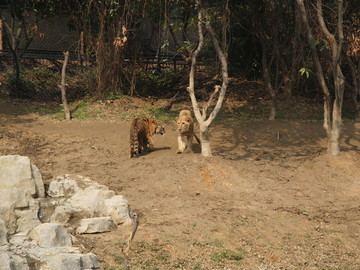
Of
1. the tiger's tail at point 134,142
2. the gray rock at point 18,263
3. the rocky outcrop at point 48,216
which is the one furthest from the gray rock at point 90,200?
the tiger's tail at point 134,142

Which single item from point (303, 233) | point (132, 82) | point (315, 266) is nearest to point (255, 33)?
point (132, 82)

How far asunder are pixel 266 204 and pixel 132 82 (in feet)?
28.3

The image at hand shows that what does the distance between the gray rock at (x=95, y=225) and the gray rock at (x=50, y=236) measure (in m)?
0.73

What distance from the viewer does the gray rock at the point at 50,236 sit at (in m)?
7.95

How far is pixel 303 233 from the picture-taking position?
9617 millimetres

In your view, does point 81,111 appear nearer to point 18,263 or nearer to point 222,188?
point 222,188

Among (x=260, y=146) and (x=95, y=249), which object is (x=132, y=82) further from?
(x=95, y=249)

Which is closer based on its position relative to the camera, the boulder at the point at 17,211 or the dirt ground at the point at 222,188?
the dirt ground at the point at 222,188

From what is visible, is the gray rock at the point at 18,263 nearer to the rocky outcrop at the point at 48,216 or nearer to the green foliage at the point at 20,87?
the rocky outcrop at the point at 48,216

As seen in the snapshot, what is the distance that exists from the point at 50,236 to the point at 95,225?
107cm

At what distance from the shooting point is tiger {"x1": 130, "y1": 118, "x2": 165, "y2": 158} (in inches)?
509

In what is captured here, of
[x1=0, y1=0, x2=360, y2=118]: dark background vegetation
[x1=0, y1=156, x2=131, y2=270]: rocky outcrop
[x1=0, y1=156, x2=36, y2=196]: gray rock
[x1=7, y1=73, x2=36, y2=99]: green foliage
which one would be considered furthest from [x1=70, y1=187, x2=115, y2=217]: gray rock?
[x1=7, y1=73, x2=36, y2=99]: green foliage

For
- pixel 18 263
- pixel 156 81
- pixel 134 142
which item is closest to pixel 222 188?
pixel 134 142

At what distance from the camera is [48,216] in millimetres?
9617
